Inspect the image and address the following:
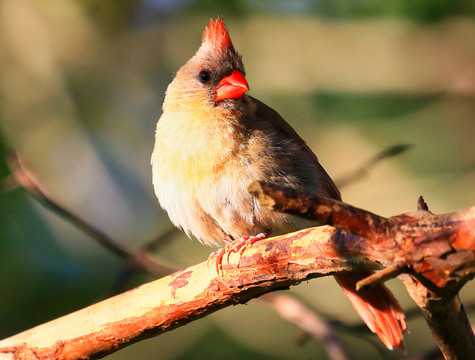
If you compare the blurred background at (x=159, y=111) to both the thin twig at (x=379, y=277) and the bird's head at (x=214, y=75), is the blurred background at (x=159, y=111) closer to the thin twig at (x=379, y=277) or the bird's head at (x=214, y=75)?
the bird's head at (x=214, y=75)

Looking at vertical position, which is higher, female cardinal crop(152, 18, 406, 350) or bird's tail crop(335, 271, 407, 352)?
female cardinal crop(152, 18, 406, 350)

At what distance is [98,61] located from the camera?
6.66 meters

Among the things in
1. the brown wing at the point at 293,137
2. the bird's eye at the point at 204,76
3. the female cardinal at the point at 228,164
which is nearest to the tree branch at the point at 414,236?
the female cardinal at the point at 228,164

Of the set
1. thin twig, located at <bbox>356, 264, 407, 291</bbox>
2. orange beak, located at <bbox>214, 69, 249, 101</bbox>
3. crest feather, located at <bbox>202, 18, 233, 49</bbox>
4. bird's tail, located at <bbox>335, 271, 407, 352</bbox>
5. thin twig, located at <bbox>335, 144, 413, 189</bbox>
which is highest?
crest feather, located at <bbox>202, 18, 233, 49</bbox>

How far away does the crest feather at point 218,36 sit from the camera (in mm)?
3922

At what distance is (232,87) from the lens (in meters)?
3.69

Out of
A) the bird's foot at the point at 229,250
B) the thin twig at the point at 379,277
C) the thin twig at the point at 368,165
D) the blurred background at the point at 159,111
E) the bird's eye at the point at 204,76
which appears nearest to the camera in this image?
the thin twig at the point at 379,277

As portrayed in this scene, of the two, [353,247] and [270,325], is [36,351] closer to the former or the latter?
[353,247]

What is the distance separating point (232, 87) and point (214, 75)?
214 millimetres

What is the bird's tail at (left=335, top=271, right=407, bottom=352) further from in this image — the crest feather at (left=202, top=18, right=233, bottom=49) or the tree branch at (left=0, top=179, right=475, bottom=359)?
the crest feather at (left=202, top=18, right=233, bottom=49)

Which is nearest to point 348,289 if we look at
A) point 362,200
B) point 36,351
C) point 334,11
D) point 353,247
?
point 353,247

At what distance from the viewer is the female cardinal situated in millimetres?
3250

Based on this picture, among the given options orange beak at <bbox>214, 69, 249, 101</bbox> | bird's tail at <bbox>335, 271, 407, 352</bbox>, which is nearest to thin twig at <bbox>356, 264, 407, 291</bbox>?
bird's tail at <bbox>335, 271, 407, 352</bbox>

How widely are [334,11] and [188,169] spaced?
121 inches
